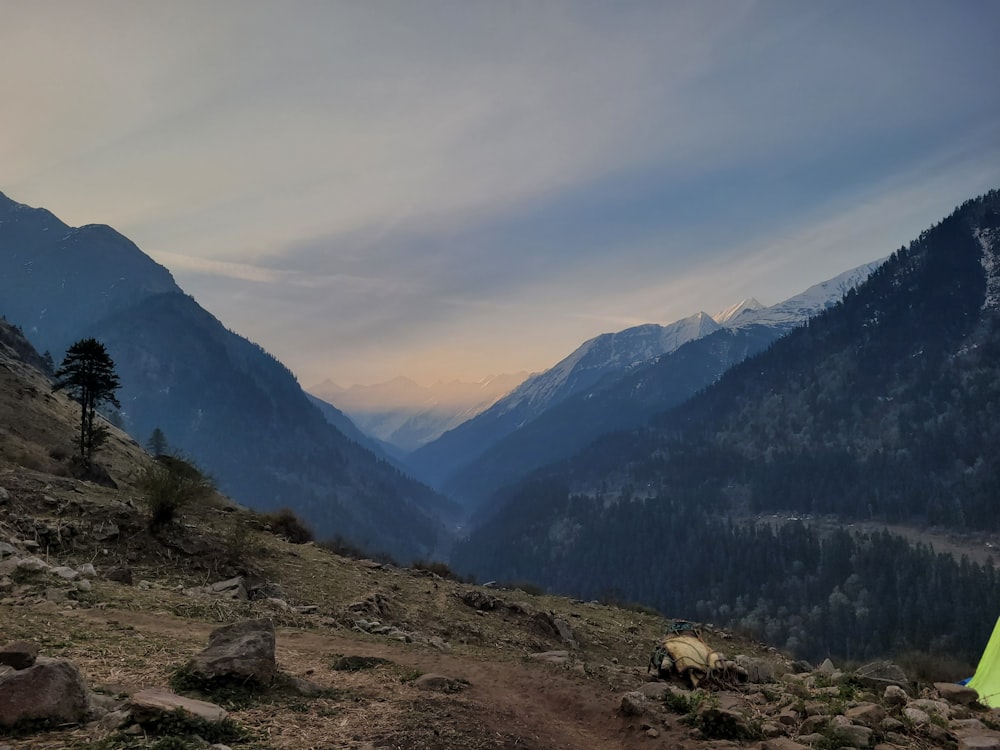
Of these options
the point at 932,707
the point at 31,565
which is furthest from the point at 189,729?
the point at 932,707

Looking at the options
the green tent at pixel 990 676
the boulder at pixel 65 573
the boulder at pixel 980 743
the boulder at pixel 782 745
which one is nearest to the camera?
the boulder at pixel 782 745

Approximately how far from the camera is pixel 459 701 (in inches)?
399

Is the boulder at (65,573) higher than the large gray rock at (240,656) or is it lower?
lower

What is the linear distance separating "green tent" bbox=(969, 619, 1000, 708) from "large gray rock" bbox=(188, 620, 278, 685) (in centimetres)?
2213

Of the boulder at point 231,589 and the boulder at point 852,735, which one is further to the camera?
the boulder at point 231,589

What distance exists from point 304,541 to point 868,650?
157 m

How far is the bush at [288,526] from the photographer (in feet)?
105

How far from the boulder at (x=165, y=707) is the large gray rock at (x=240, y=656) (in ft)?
3.47

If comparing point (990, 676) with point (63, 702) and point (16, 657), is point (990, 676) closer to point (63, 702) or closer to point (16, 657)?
point (63, 702)

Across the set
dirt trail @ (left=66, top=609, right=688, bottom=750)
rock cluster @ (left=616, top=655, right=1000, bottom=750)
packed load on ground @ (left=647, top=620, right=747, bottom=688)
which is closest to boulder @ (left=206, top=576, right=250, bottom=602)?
dirt trail @ (left=66, top=609, right=688, bottom=750)

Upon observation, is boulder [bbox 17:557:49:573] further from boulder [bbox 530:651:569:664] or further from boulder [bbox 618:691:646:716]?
boulder [bbox 618:691:646:716]

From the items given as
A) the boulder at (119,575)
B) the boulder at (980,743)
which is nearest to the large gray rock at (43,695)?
the boulder at (119,575)

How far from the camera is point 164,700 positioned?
7.27 meters

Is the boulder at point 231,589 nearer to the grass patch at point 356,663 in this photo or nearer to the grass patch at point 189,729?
the grass patch at point 356,663
